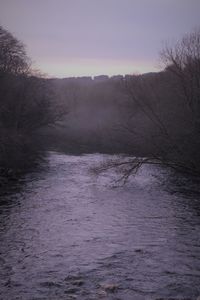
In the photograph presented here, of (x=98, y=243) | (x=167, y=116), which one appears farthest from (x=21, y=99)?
(x=98, y=243)

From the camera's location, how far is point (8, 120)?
36.5m

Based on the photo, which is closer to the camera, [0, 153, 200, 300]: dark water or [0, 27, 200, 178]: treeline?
[0, 153, 200, 300]: dark water

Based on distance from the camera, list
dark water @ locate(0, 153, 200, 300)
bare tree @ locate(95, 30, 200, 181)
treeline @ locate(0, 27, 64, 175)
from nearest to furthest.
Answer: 1. dark water @ locate(0, 153, 200, 300)
2. bare tree @ locate(95, 30, 200, 181)
3. treeline @ locate(0, 27, 64, 175)

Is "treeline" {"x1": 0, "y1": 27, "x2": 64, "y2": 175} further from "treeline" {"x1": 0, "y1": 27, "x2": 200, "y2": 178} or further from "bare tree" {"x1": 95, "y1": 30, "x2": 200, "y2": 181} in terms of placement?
"bare tree" {"x1": 95, "y1": 30, "x2": 200, "y2": 181}

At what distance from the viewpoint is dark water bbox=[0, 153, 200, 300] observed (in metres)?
9.25

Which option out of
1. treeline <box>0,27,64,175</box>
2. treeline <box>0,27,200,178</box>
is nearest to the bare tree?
treeline <box>0,27,200,178</box>

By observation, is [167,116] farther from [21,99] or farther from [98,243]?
[21,99]

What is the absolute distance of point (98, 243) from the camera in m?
12.3

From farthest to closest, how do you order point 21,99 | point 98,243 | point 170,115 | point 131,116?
1. point 21,99
2. point 131,116
3. point 170,115
4. point 98,243

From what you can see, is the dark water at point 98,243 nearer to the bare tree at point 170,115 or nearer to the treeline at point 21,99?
the bare tree at point 170,115

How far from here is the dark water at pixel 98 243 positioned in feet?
30.3

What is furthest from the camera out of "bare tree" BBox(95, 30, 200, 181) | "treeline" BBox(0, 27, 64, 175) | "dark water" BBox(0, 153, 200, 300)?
"treeline" BBox(0, 27, 64, 175)

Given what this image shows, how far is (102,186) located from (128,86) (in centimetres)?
756

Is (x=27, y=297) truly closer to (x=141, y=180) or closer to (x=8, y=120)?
(x=141, y=180)
